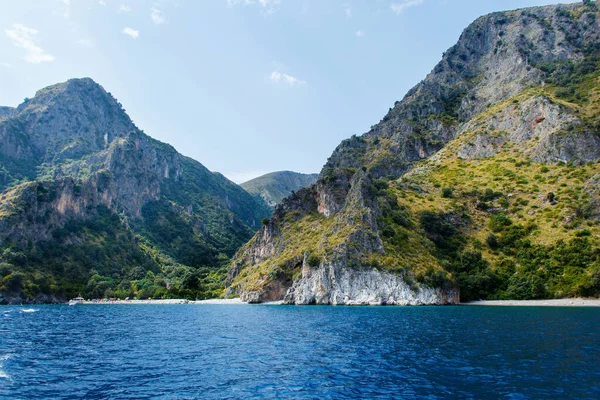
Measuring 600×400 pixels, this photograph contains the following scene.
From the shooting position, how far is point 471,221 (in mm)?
130750

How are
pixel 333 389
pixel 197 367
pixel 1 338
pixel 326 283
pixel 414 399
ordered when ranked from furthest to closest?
pixel 326 283, pixel 1 338, pixel 197 367, pixel 333 389, pixel 414 399

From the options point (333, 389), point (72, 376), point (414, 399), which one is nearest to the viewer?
point (414, 399)

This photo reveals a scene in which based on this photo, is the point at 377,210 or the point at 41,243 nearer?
the point at 377,210

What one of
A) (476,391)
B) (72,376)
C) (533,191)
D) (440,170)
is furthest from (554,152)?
(72,376)

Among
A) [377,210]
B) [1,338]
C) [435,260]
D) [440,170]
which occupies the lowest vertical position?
[1,338]

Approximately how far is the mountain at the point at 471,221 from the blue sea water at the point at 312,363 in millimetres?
57113

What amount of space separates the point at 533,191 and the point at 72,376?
140508mm

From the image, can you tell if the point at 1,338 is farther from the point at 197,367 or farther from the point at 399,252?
the point at 399,252

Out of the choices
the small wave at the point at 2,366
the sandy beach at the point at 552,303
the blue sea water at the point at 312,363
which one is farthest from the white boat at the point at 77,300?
the sandy beach at the point at 552,303

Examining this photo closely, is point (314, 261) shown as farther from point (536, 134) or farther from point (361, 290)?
point (536, 134)

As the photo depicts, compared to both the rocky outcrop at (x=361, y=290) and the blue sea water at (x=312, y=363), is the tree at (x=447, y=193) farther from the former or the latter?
the blue sea water at (x=312, y=363)

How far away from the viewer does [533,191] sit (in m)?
129

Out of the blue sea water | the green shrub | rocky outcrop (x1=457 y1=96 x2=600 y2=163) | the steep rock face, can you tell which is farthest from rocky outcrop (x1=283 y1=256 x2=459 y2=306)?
rocky outcrop (x1=457 y1=96 x2=600 y2=163)

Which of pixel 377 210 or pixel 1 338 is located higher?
pixel 377 210
